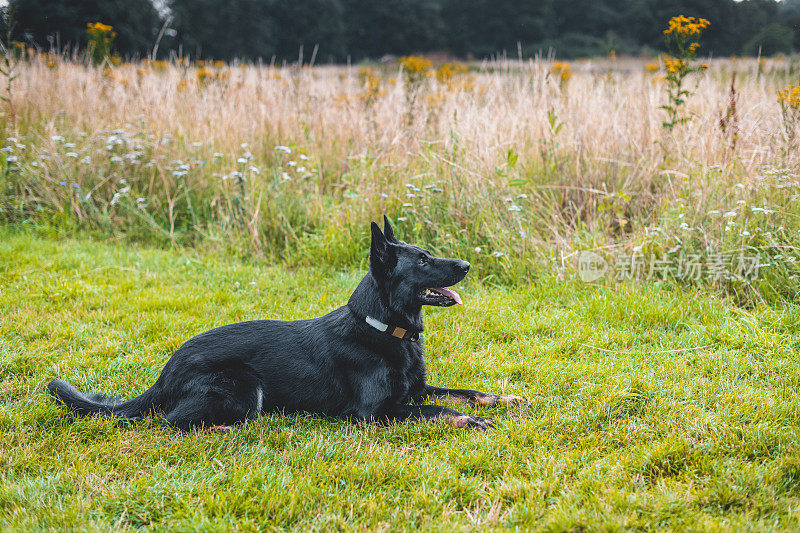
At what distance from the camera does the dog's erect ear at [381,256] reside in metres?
3.01

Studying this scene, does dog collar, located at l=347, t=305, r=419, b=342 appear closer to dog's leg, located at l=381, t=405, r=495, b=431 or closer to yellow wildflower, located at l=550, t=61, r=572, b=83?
dog's leg, located at l=381, t=405, r=495, b=431

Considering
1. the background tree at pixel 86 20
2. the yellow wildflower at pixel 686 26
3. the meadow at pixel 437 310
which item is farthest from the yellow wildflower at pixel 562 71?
the background tree at pixel 86 20

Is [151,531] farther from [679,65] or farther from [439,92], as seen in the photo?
[439,92]

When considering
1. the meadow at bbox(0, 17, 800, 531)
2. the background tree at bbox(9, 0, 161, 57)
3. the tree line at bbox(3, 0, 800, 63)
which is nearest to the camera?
the meadow at bbox(0, 17, 800, 531)

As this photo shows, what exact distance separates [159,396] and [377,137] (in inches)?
184

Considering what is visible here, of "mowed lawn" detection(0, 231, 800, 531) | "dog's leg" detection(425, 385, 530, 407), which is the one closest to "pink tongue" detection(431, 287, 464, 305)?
"dog's leg" detection(425, 385, 530, 407)

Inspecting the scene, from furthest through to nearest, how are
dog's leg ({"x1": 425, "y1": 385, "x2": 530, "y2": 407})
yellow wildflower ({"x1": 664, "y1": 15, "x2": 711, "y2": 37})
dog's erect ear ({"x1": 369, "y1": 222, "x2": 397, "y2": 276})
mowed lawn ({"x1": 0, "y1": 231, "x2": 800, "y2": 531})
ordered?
yellow wildflower ({"x1": 664, "y1": 15, "x2": 711, "y2": 37}) → dog's leg ({"x1": 425, "y1": 385, "x2": 530, "y2": 407}) → dog's erect ear ({"x1": 369, "y1": 222, "x2": 397, "y2": 276}) → mowed lawn ({"x1": 0, "y1": 231, "x2": 800, "y2": 531})

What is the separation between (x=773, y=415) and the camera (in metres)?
2.84

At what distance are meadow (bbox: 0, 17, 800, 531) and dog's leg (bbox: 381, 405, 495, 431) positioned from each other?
9 centimetres

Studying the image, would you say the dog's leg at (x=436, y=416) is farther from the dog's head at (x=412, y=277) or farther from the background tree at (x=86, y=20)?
the background tree at (x=86, y=20)

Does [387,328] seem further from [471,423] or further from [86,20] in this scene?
[86,20]

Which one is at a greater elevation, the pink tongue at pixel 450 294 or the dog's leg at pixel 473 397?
the pink tongue at pixel 450 294

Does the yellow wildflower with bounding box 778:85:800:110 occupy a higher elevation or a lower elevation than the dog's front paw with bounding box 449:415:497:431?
higher

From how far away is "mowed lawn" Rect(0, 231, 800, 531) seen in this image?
2.22m
